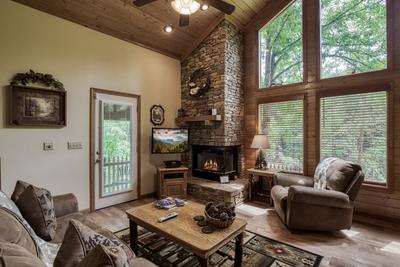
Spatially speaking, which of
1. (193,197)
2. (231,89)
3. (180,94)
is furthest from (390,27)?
(193,197)

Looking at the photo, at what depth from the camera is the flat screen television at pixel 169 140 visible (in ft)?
14.4

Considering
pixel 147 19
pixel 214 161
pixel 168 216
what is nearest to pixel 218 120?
pixel 214 161

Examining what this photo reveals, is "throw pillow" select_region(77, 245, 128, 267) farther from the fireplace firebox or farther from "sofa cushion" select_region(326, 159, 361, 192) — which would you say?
the fireplace firebox

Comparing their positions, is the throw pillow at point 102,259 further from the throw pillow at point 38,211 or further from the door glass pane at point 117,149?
the door glass pane at point 117,149

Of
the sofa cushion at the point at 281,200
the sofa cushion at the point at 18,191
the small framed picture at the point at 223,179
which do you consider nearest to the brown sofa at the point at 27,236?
the sofa cushion at the point at 18,191

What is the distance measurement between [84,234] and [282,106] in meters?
4.11

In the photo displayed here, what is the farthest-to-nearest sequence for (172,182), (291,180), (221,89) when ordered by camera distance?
1. (221,89)
2. (172,182)
3. (291,180)

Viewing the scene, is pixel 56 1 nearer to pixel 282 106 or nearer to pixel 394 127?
pixel 282 106

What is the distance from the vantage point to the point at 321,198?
2.79m

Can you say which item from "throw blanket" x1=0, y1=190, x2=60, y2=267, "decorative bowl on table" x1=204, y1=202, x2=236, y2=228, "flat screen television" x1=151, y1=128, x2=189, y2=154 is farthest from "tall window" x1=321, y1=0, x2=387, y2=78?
"throw blanket" x1=0, y1=190, x2=60, y2=267

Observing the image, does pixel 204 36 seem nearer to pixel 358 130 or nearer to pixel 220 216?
pixel 358 130

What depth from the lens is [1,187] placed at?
9.37 feet

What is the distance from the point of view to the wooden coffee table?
1730 millimetres

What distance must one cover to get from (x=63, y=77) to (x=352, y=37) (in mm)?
4831
